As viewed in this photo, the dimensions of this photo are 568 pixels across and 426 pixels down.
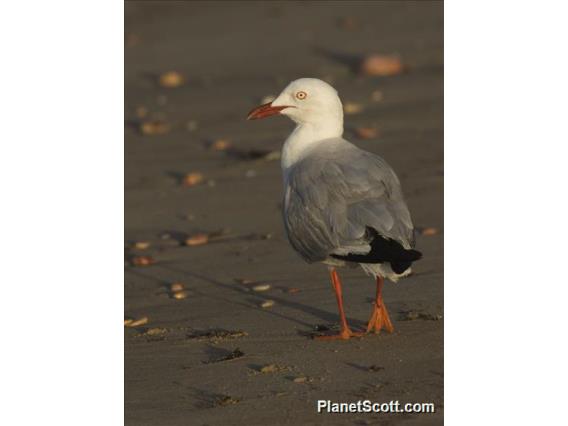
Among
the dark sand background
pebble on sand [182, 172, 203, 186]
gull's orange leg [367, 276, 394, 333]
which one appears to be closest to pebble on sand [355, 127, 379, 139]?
the dark sand background

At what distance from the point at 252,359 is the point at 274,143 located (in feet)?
16.2

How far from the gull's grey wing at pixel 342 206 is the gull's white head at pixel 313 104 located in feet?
1.44

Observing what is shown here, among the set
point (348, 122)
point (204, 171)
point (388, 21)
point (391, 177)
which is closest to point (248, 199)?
point (204, 171)

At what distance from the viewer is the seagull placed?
6.41 m

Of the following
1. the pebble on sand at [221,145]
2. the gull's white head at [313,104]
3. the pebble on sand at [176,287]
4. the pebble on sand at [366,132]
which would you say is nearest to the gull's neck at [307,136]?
the gull's white head at [313,104]

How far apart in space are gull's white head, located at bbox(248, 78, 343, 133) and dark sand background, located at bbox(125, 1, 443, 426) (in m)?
0.95

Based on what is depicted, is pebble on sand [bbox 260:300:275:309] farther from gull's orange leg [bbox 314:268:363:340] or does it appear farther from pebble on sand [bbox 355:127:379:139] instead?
pebble on sand [bbox 355:127:379:139]

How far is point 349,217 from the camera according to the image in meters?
6.53

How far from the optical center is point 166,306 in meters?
7.47

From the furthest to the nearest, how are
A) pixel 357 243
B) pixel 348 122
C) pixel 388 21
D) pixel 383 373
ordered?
pixel 388 21
pixel 348 122
pixel 357 243
pixel 383 373

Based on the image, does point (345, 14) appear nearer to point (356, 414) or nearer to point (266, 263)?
point (266, 263)

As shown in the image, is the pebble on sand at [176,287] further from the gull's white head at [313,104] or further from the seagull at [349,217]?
the gull's white head at [313,104]

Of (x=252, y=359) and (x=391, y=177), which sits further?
(x=391, y=177)

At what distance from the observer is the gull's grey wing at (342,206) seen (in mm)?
6465
